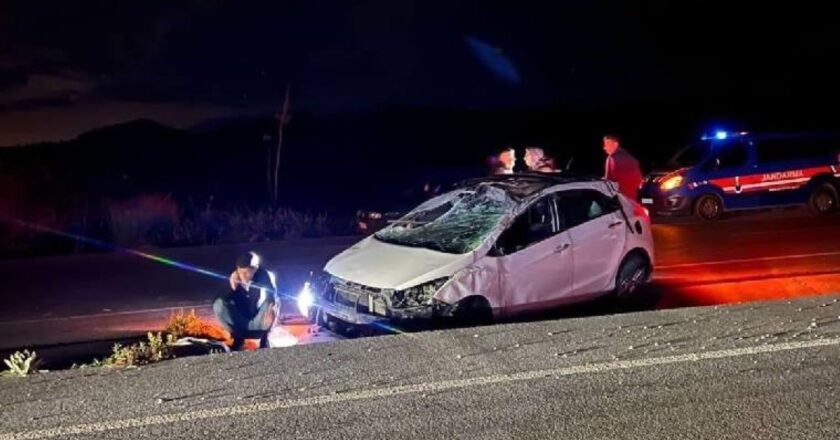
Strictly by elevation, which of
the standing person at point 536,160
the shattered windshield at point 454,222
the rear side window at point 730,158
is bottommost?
the shattered windshield at point 454,222

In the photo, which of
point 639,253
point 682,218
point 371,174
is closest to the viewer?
point 639,253

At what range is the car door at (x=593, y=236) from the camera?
351 inches

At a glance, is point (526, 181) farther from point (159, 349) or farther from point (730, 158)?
point (730, 158)

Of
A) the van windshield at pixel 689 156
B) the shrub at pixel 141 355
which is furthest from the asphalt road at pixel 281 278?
the van windshield at pixel 689 156

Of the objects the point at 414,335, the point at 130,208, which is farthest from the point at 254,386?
the point at 130,208

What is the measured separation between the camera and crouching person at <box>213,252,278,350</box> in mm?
8023

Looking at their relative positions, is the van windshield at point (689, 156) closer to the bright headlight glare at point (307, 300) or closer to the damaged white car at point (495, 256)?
the damaged white car at point (495, 256)

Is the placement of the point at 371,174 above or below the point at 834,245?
above

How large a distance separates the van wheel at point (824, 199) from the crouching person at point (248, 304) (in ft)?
48.7

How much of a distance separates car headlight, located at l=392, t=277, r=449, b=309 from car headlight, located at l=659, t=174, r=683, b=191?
12.7 meters

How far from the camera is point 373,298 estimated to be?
7.85m

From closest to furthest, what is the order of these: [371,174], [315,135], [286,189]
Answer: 1. [286,189]
2. [371,174]
3. [315,135]

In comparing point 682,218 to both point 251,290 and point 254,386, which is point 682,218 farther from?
point 254,386

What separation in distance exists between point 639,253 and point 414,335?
350cm
